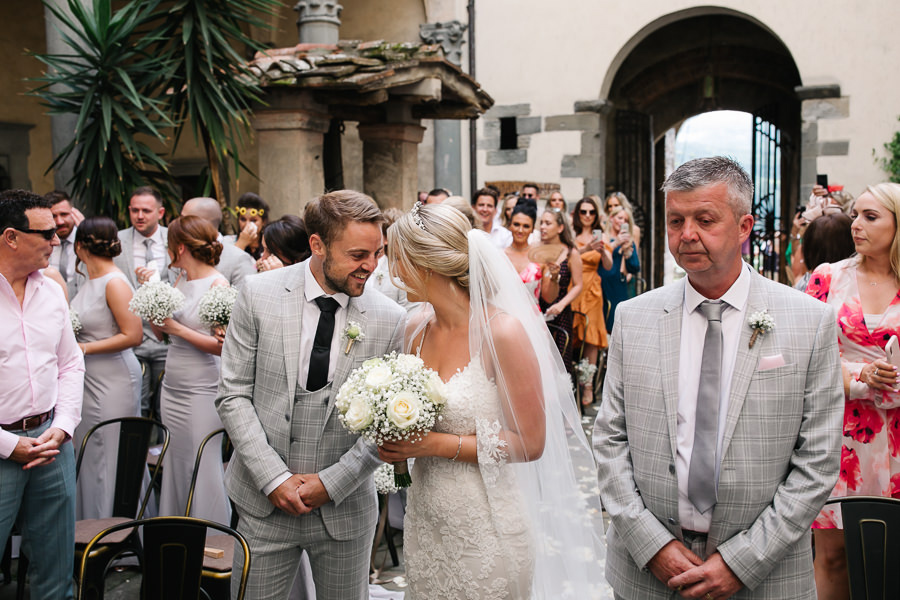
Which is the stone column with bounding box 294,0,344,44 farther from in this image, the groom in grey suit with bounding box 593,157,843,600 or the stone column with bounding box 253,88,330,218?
the groom in grey suit with bounding box 593,157,843,600

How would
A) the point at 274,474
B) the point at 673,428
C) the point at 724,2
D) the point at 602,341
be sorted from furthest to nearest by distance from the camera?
the point at 724,2, the point at 602,341, the point at 274,474, the point at 673,428

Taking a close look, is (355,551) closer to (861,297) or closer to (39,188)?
(861,297)

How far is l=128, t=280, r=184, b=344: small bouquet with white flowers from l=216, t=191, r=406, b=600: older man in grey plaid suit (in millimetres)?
1555

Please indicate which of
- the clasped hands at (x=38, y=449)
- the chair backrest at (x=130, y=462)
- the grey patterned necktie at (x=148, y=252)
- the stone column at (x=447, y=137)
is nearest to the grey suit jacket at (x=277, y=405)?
the clasped hands at (x=38, y=449)

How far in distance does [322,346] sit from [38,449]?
134 cm

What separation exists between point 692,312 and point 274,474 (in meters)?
1.57

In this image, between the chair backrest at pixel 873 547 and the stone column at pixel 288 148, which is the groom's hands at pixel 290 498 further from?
the stone column at pixel 288 148

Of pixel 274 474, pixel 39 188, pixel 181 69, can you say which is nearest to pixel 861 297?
pixel 274 474

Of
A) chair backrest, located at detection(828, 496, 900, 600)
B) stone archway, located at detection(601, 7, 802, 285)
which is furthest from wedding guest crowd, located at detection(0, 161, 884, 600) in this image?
stone archway, located at detection(601, 7, 802, 285)

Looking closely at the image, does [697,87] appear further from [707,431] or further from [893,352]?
[707,431]

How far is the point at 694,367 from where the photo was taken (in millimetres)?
2461

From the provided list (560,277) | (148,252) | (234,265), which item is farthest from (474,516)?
(560,277)

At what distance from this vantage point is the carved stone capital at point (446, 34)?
15.1m

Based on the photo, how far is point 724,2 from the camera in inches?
562
